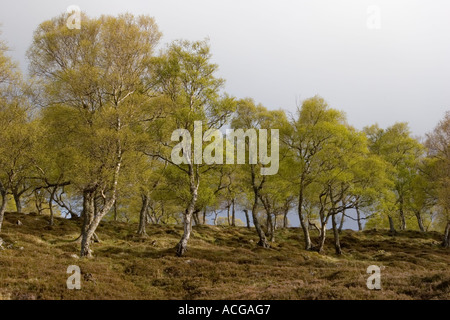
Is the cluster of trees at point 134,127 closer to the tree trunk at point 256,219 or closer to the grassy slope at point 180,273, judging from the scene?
the tree trunk at point 256,219

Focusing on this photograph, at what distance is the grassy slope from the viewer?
12097mm

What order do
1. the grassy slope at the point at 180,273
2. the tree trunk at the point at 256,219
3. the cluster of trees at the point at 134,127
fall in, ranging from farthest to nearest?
the tree trunk at the point at 256,219, the cluster of trees at the point at 134,127, the grassy slope at the point at 180,273

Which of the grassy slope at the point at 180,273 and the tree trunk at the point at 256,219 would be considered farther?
the tree trunk at the point at 256,219

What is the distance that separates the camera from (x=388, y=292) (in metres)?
11.5

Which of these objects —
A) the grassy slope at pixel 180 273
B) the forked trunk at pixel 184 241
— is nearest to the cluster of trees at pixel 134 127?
the forked trunk at pixel 184 241

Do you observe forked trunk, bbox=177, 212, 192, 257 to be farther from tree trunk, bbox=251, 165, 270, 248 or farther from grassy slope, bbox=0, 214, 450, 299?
tree trunk, bbox=251, 165, 270, 248

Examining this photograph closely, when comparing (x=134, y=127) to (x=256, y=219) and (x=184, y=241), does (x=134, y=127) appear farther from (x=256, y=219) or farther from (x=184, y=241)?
(x=256, y=219)

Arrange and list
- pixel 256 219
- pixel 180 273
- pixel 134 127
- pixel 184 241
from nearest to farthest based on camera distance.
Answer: pixel 180 273 → pixel 184 241 → pixel 134 127 → pixel 256 219

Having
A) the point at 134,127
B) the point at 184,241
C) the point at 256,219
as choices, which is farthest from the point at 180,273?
the point at 256,219

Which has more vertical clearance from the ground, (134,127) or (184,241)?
(134,127)

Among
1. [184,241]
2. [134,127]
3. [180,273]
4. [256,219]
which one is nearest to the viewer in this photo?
[180,273]

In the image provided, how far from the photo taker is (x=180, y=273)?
17719 millimetres

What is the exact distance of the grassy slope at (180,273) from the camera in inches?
476
